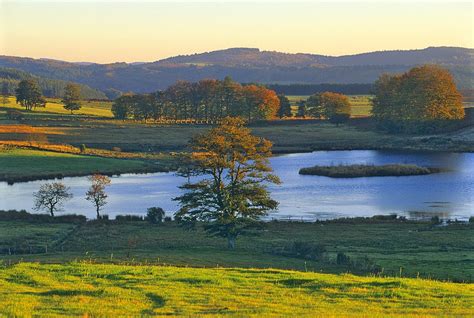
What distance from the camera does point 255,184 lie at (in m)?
43.8

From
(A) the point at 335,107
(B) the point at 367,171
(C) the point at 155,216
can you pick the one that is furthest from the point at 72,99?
(C) the point at 155,216

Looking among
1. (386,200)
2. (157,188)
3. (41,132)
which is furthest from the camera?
(41,132)

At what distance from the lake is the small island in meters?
2.21

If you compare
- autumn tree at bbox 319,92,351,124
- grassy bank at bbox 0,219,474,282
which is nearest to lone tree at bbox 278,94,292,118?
autumn tree at bbox 319,92,351,124

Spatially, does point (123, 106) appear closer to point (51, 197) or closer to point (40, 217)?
point (51, 197)


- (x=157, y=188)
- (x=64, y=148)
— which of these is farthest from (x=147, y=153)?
(x=157, y=188)

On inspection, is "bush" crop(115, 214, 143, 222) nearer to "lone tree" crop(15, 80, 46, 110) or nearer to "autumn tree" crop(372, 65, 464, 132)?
"autumn tree" crop(372, 65, 464, 132)

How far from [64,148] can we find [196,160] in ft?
241

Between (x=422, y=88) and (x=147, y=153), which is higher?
(x=422, y=88)

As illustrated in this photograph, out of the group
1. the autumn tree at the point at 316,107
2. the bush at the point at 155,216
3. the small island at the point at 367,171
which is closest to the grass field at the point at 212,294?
the bush at the point at 155,216

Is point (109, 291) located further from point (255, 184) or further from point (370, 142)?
point (370, 142)

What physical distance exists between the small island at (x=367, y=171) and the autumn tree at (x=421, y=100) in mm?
55524

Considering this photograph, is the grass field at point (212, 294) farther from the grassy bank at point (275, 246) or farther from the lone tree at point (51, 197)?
the lone tree at point (51, 197)

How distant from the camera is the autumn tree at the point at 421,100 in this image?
146375 mm
